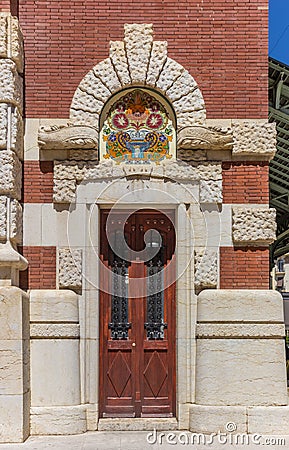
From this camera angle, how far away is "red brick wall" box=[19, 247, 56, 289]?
33.9ft

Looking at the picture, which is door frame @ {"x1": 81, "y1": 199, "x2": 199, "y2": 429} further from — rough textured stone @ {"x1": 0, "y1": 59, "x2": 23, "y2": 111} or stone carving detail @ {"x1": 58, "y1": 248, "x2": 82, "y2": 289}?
rough textured stone @ {"x1": 0, "y1": 59, "x2": 23, "y2": 111}

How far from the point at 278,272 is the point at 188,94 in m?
47.0

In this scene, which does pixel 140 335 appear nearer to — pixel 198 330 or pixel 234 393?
pixel 198 330

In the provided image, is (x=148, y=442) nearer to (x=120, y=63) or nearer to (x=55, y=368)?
(x=55, y=368)

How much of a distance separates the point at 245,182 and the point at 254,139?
0.61 metres

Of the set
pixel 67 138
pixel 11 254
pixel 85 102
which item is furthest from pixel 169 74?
pixel 11 254

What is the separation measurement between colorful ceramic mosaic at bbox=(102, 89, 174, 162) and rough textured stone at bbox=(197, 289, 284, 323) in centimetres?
214

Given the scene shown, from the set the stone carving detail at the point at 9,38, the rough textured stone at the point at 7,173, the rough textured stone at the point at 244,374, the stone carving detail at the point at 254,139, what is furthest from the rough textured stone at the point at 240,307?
the stone carving detail at the point at 9,38

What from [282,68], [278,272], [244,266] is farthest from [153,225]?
[278,272]

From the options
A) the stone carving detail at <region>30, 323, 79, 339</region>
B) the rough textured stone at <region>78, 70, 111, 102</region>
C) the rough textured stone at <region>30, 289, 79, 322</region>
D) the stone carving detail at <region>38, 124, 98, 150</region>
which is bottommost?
the stone carving detail at <region>30, 323, 79, 339</region>

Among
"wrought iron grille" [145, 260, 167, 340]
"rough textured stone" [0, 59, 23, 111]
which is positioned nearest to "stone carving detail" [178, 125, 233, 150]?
"wrought iron grille" [145, 260, 167, 340]

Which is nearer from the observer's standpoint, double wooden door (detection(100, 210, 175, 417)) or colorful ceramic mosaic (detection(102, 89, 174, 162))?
double wooden door (detection(100, 210, 175, 417))

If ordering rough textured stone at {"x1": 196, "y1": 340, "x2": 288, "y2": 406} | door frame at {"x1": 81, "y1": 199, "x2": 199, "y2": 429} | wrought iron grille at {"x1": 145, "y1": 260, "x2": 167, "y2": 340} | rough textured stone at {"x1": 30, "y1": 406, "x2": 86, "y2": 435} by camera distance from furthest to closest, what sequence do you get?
wrought iron grille at {"x1": 145, "y1": 260, "x2": 167, "y2": 340} → door frame at {"x1": 81, "y1": 199, "x2": 199, "y2": 429} → rough textured stone at {"x1": 196, "y1": 340, "x2": 288, "y2": 406} → rough textured stone at {"x1": 30, "y1": 406, "x2": 86, "y2": 435}

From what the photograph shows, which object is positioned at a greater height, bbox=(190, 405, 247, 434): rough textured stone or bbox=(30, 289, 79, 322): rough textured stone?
bbox=(30, 289, 79, 322): rough textured stone
